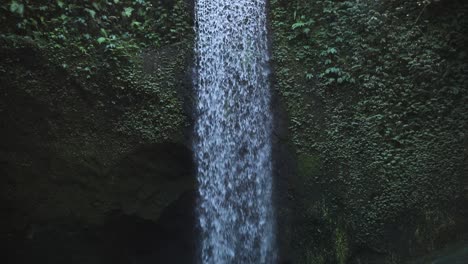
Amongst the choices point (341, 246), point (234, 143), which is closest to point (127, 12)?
point (234, 143)

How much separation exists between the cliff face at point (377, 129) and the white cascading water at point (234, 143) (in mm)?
429

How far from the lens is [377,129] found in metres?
6.11

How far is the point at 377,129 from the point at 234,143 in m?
2.26

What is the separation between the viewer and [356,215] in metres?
6.09

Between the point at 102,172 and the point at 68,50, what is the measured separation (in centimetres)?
193

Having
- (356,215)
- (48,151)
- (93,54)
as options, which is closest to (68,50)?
(93,54)

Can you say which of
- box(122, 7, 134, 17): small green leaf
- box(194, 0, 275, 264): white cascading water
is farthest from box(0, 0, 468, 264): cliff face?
box(194, 0, 275, 264): white cascading water

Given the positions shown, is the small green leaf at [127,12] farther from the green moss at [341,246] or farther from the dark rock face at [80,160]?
the green moss at [341,246]

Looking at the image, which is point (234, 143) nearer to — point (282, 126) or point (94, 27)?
point (282, 126)

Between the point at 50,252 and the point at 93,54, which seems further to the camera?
the point at 50,252

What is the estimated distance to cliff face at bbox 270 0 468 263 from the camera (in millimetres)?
5770

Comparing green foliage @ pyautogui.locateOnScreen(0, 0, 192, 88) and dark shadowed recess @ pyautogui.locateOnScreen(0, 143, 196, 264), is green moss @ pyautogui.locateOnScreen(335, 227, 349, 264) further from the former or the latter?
green foliage @ pyautogui.locateOnScreen(0, 0, 192, 88)

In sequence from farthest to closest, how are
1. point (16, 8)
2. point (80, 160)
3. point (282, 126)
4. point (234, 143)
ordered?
1. point (234, 143)
2. point (282, 126)
3. point (80, 160)
4. point (16, 8)

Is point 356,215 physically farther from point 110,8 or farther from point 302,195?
point 110,8
